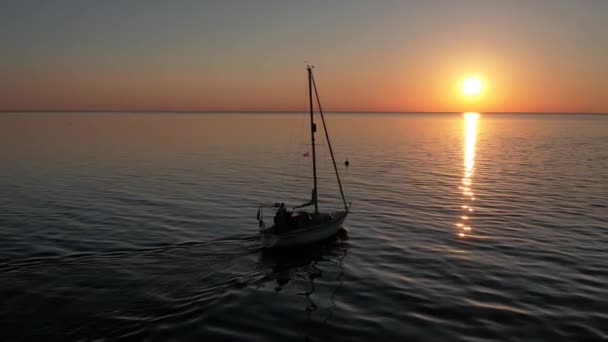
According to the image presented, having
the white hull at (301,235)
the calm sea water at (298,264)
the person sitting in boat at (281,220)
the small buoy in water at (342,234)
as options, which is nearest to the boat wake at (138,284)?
the calm sea water at (298,264)

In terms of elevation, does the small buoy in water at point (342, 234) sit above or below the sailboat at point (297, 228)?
below

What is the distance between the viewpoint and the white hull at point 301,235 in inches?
1209

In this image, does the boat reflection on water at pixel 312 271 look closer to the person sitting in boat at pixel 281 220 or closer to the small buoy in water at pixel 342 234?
the small buoy in water at pixel 342 234

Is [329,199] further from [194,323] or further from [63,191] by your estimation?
[194,323]

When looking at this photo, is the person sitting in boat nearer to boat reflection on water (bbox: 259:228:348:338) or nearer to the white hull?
the white hull

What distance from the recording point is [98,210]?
41875 mm

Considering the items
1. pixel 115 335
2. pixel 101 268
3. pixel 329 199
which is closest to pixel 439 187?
pixel 329 199

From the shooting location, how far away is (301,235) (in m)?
32.1

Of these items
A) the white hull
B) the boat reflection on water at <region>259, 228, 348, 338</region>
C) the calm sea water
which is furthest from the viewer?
the white hull

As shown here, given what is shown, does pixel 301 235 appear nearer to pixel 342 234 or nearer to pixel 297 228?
pixel 297 228

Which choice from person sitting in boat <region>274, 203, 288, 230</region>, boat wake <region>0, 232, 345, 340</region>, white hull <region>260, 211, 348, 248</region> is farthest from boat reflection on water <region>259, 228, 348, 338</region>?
person sitting in boat <region>274, 203, 288, 230</region>

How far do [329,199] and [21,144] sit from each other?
8681 centimetres

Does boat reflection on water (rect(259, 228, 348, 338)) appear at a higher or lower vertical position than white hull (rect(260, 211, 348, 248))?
lower

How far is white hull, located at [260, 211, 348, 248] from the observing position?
30.7m
